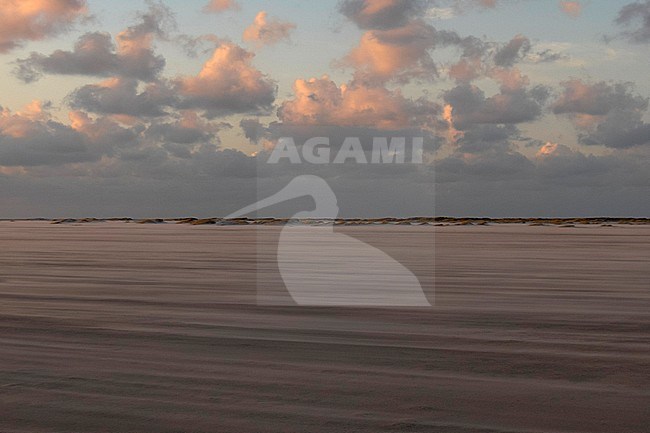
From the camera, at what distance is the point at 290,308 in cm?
1056

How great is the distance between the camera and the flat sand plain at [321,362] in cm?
482

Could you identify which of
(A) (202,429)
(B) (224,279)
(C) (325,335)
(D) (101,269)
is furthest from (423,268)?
(A) (202,429)

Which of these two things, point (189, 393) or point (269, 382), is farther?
point (269, 382)

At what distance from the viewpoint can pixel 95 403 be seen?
5176mm

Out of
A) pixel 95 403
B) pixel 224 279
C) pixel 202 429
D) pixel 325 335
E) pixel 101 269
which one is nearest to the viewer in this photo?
pixel 202 429

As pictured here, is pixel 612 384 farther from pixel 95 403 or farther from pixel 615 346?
pixel 95 403

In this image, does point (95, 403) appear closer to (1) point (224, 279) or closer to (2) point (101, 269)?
(1) point (224, 279)

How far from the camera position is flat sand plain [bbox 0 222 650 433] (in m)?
4.82

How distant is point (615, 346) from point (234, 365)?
155 inches

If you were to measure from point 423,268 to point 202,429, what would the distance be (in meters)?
13.9

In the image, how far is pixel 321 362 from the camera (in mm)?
6621

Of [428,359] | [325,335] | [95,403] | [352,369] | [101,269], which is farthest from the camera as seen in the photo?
[101,269]

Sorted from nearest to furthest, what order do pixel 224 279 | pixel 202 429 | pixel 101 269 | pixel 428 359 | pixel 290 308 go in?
pixel 202 429 → pixel 428 359 → pixel 290 308 → pixel 224 279 → pixel 101 269

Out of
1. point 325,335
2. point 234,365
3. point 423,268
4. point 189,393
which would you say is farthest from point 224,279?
point 189,393
